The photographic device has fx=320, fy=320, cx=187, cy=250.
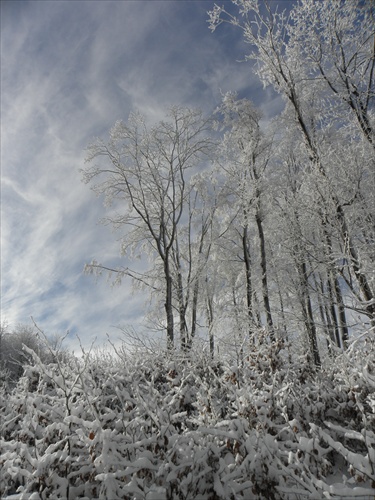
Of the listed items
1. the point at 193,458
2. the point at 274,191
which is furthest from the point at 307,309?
the point at 193,458

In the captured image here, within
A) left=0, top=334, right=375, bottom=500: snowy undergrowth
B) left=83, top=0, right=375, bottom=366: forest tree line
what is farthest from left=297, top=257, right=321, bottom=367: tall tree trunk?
left=0, top=334, right=375, bottom=500: snowy undergrowth

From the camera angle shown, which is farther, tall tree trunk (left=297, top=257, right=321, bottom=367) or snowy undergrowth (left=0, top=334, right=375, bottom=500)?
tall tree trunk (left=297, top=257, right=321, bottom=367)

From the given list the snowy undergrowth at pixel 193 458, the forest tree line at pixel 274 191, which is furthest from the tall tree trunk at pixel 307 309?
the snowy undergrowth at pixel 193 458

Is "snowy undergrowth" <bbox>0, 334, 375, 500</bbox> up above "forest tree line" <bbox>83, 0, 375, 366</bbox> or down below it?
below

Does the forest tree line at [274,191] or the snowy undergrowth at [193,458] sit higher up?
the forest tree line at [274,191]

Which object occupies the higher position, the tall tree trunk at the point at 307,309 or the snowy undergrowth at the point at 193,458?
the tall tree trunk at the point at 307,309

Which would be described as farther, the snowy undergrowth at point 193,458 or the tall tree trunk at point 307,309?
the tall tree trunk at point 307,309

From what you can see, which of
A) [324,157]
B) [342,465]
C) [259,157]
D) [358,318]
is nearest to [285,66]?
[324,157]

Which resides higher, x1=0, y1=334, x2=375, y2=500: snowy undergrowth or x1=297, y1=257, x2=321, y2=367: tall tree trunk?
x1=297, y1=257, x2=321, y2=367: tall tree trunk

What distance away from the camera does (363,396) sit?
4074 millimetres

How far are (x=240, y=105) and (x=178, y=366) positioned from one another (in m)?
10.5

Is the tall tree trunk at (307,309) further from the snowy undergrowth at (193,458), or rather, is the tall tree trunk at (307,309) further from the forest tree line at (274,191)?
the snowy undergrowth at (193,458)

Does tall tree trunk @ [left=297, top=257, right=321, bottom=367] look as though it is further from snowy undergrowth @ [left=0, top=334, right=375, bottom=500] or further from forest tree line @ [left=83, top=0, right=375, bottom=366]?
snowy undergrowth @ [left=0, top=334, right=375, bottom=500]

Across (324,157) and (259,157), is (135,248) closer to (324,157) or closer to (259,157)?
(259,157)
